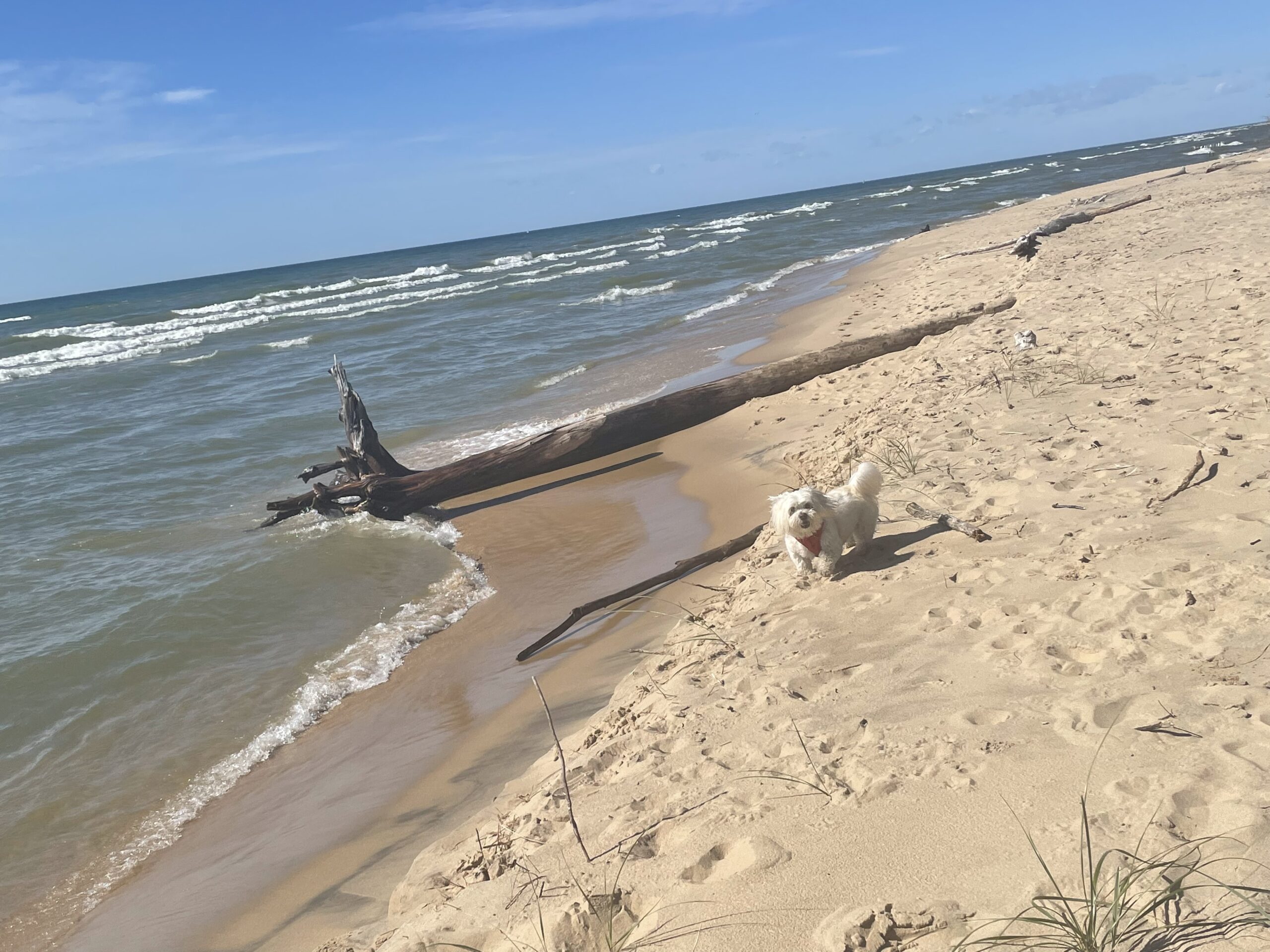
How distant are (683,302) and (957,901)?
73.5 feet

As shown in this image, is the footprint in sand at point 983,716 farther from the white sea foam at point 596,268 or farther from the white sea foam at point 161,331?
the white sea foam at point 596,268

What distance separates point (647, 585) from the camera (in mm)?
5730

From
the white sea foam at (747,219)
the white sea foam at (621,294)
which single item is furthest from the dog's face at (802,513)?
the white sea foam at (747,219)

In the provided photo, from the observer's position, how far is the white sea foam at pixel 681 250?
41500 mm

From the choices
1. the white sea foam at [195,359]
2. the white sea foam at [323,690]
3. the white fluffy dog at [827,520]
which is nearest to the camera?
the white sea foam at [323,690]

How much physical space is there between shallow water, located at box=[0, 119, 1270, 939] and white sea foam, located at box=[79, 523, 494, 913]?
2cm

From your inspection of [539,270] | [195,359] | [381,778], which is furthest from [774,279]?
[381,778]

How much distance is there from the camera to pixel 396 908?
10.7ft

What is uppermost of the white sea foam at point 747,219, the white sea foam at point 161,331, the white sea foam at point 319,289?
the white sea foam at point 747,219

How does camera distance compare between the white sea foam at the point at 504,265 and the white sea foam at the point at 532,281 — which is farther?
the white sea foam at the point at 504,265

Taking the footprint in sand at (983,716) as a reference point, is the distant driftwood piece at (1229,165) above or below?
above

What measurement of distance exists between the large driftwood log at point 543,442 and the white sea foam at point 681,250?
30754 mm

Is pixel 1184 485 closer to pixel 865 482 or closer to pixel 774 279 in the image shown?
pixel 865 482

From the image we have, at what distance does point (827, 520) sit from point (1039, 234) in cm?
1572
